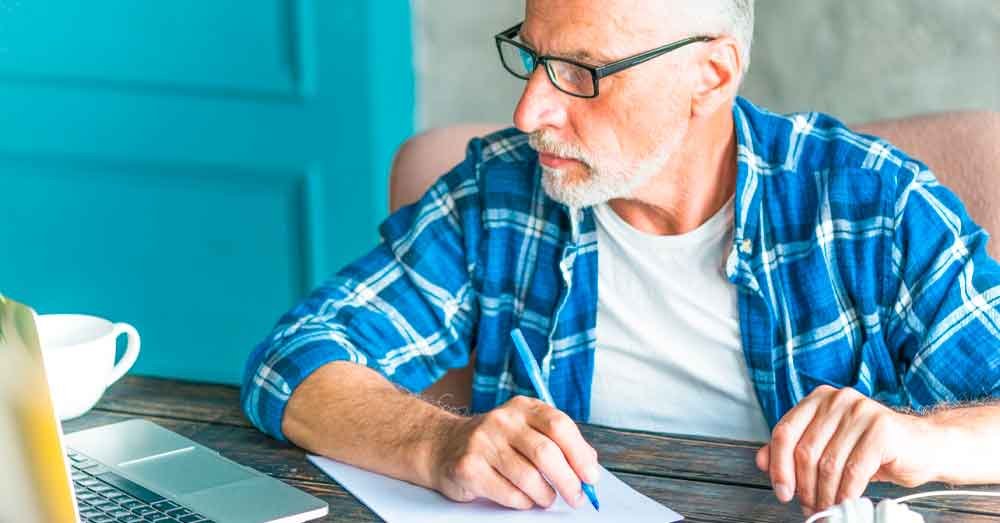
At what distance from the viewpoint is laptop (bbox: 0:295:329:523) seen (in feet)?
2.88

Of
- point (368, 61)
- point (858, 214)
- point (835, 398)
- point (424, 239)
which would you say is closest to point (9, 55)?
point (368, 61)

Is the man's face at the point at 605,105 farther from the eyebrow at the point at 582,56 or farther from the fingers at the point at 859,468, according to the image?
the fingers at the point at 859,468

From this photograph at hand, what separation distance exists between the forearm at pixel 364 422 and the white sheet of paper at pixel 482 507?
3cm

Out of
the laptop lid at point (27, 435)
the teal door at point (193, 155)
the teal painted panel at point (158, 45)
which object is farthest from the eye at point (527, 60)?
the teal painted panel at point (158, 45)

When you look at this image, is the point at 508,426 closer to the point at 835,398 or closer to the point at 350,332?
the point at 835,398

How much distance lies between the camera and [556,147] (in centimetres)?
159

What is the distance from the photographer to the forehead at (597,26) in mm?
1541

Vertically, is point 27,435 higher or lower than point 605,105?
lower

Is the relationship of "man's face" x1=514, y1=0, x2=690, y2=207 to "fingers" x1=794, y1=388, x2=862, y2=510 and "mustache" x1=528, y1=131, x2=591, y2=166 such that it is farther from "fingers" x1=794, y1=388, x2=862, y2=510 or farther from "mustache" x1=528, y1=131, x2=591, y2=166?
"fingers" x1=794, y1=388, x2=862, y2=510

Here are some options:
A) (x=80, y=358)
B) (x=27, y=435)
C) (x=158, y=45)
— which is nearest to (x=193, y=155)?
(x=158, y=45)

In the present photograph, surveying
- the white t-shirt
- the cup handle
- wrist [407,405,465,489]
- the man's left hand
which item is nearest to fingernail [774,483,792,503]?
the man's left hand

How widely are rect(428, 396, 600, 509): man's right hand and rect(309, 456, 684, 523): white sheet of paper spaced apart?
10 millimetres

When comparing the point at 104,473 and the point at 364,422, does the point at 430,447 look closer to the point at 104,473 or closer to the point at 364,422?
the point at 364,422

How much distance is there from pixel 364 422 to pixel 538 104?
44cm
